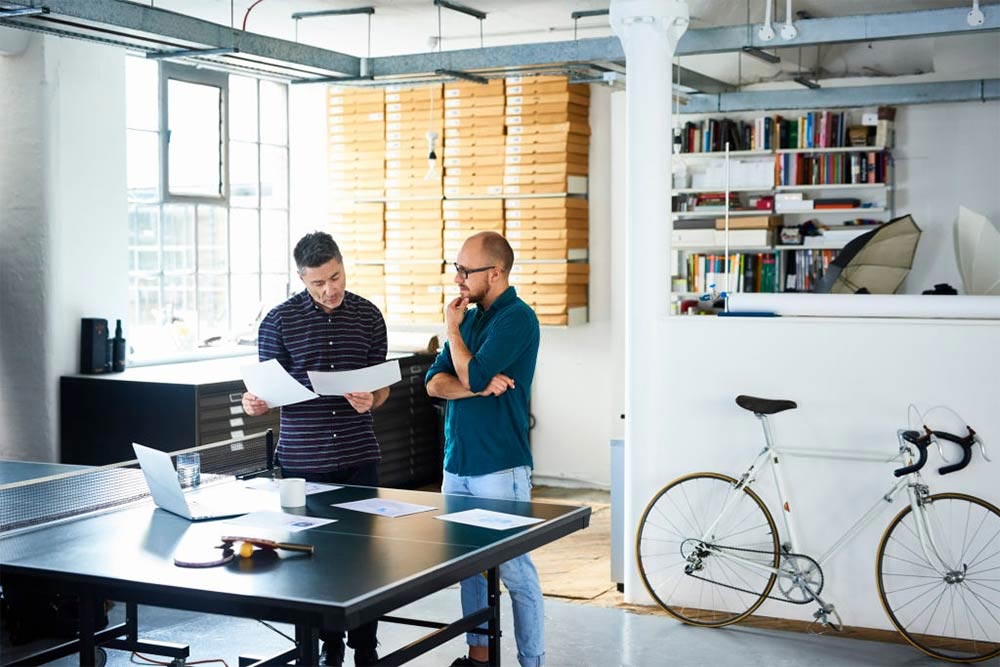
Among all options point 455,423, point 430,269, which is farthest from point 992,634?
point 430,269

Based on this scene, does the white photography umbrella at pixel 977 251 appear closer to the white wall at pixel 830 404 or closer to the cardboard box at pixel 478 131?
the white wall at pixel 830 404

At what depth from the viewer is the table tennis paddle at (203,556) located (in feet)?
10.4

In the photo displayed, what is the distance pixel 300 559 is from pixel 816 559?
10.2 feet

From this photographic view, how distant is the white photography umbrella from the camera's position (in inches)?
272

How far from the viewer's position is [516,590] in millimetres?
4301

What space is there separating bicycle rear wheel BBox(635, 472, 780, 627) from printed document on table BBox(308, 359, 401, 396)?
76.4 inches

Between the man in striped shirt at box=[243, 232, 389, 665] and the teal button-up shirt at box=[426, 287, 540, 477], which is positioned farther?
the man in striped shirt at box=[243, 232, 389, 665]

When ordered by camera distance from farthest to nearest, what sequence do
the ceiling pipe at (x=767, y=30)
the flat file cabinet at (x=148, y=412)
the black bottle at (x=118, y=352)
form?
the black bottle at (x=118, y=352) → the flat file cabinet at (x=148, y=412) → the ceiling pipe at (x=767, y=30)

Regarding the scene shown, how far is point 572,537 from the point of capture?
738cm

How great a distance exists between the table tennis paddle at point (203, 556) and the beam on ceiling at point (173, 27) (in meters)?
2.30

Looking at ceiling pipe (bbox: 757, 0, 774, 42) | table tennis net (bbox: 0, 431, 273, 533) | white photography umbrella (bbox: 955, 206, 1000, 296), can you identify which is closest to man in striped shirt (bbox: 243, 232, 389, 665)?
table tennis net (bbox: 0, 431, 273, 533)

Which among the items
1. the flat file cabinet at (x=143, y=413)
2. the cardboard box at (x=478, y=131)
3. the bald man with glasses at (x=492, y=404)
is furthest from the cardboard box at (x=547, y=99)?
the bald man with glasses at (x=492, y=404)

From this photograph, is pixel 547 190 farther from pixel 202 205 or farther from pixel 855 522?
pixel 855 522

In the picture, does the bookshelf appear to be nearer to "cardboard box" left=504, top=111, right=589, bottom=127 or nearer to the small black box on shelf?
"cardboard box" left=504, top=111, right=589, bottom=127
